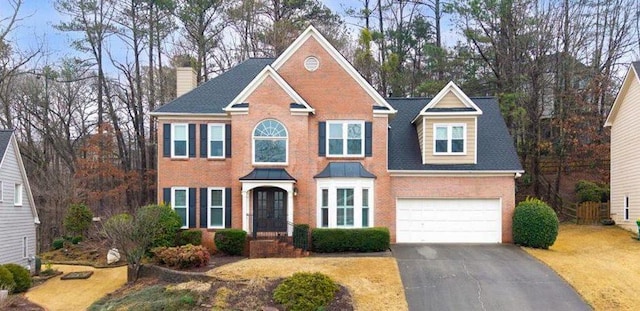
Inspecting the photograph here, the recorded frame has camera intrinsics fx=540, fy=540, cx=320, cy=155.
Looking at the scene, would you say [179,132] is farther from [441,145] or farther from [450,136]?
[450,136]

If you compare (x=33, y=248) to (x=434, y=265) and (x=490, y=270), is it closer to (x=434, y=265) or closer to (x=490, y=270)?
(x=434, y=265)

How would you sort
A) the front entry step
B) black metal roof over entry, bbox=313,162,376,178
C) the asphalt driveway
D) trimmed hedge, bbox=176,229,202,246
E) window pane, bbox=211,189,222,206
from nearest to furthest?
the asphalt driveway → the front entry step → trimmed hedge, bbox=176,229,202,246 → black metal roof over entry, bbox=313,162,376,178 → window pane, bbox=211,189,222,206

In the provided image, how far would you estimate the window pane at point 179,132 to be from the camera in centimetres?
2397

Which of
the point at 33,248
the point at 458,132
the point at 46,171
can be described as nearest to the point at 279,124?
the point at 458,132

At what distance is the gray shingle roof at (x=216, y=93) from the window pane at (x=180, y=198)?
3.57 metres

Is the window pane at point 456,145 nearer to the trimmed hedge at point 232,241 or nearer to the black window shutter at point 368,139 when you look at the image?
the black window shutter at point 368,139

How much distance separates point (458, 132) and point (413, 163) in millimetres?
2406

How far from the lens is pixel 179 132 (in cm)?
2400

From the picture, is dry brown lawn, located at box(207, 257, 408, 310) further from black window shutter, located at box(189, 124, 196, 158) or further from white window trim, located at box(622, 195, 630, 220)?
white window trim, located at box(622, 195, 630, 220)

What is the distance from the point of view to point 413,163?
2408cm

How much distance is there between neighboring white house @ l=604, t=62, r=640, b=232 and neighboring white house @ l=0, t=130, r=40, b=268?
28691 millimetres

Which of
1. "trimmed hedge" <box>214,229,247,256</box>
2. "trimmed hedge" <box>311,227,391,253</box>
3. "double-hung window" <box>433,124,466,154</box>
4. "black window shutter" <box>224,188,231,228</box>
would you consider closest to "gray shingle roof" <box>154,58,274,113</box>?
"black window shutter" <box>224,188,231,228</box>

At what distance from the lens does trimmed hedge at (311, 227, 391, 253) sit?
70.1 ft

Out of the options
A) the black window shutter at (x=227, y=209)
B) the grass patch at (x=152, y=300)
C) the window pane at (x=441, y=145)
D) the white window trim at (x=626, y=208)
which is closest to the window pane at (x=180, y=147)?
the black window shutter at (x=227, y=209)
